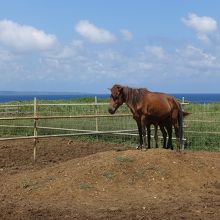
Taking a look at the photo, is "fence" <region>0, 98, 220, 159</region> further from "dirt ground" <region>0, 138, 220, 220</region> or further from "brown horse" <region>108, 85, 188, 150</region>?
"dirt ground" <region>0, 138, 220, 220</region>

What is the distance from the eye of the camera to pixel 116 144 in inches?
648

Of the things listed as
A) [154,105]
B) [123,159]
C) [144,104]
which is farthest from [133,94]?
[123,159]

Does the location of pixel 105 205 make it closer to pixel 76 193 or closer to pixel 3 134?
pixel 76 193

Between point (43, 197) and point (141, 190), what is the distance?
1621 millimetres

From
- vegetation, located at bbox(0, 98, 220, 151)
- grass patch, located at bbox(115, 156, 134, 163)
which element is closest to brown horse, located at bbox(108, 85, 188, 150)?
grass patch, located at bbox(115, 156, 134, 163)

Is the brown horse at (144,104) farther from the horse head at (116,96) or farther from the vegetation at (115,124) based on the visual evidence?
the vegetation at (115,124)

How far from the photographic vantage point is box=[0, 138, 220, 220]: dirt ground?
7.04m

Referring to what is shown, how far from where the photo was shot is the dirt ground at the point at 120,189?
7039mm

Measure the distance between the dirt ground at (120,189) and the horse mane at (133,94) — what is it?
1.16m

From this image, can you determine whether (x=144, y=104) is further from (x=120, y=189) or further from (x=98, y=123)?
(x=98, y=123)

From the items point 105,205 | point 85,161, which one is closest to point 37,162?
point 85,161

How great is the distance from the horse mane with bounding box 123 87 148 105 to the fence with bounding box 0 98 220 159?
3.17m

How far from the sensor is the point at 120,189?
8.34m

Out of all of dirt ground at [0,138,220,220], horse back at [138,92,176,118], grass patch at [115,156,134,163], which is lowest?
dirt ground at [0,138,220,220]
